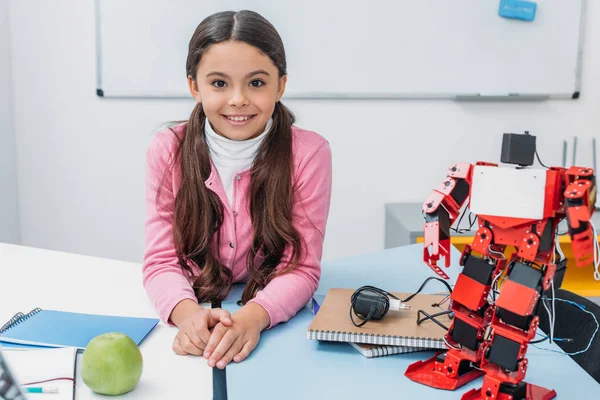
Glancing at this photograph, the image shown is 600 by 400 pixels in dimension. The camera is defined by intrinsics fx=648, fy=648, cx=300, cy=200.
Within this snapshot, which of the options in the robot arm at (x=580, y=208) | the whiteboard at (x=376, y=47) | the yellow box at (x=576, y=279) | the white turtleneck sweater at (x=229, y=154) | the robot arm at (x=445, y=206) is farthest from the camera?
the whiteboard at (x=376, y=47)

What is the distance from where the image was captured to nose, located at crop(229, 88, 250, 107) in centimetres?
124

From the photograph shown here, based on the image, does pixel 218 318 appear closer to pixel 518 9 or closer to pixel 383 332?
pixel 383 332

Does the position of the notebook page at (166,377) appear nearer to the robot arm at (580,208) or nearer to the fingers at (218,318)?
the fingers at (218,318)

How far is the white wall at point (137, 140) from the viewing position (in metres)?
2.60

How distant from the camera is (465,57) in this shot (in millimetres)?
2598

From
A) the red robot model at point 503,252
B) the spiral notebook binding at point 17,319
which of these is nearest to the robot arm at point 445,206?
the red robot model at point 503,252

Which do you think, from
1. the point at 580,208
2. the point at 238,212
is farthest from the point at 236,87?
the point at 580,208

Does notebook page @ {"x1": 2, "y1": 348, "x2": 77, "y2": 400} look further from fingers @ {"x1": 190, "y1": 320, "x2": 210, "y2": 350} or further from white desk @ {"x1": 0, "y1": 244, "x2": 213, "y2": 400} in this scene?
fingers @ {"x1": 190, "y1": 320, "x2": 210, "y2": 350}

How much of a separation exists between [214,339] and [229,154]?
44 centimetres

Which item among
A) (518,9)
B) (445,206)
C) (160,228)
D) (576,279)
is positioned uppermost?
(518,9)

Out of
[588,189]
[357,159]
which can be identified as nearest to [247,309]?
[588,189]

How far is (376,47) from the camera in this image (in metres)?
2.57

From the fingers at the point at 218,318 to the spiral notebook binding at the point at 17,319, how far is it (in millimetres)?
330

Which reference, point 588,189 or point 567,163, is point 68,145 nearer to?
point 567,163
